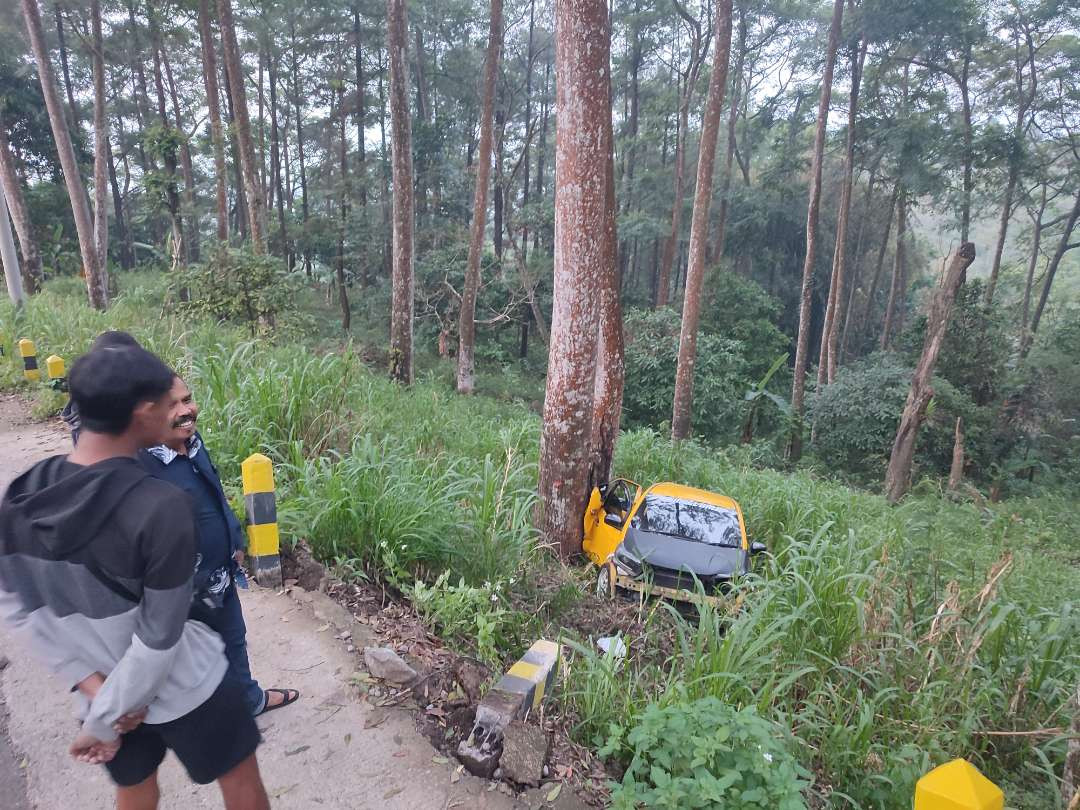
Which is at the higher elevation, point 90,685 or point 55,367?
point 90,685

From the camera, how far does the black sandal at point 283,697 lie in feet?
9.64

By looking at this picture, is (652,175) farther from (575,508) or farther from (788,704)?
(788,704)

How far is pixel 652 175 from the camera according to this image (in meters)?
26.4

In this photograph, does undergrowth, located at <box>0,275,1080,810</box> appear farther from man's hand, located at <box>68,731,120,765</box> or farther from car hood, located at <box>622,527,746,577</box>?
man's hand, located at <box>68,731,120,765</box>

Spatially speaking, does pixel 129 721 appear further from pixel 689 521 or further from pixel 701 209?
pixel 701 209

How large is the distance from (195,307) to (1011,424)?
19.2 meters

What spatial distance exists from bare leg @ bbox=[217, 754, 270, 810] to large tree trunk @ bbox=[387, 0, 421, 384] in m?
9.44

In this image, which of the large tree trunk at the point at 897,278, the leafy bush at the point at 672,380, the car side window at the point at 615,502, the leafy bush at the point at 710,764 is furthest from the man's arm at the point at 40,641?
the large tree trunk at the point at 897,278

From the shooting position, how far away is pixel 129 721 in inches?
65.2

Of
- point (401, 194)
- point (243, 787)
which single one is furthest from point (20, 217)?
point (243, 787)

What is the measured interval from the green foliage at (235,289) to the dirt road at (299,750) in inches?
329

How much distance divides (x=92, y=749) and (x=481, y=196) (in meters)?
14.8

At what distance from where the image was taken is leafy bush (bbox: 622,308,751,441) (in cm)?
1620

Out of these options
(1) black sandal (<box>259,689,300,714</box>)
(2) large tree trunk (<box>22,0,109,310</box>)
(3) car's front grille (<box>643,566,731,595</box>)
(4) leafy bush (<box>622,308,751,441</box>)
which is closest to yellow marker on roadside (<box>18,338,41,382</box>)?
(2) large tree trunk (<box>22,0,109,310</box>)
